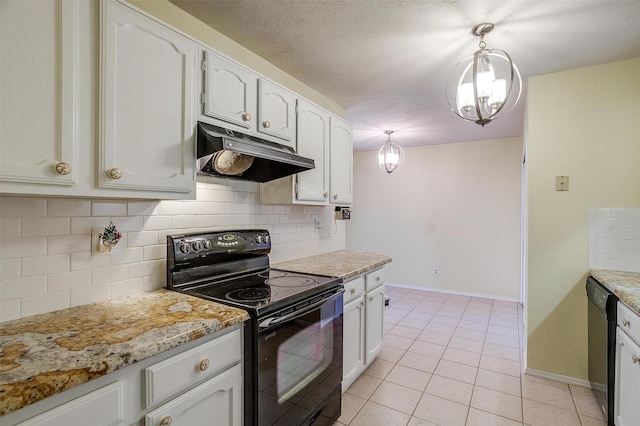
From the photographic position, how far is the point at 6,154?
942mm

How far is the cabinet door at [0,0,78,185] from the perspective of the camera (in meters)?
0.95

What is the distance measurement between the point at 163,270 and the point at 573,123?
296 cm

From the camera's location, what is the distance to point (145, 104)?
130cm

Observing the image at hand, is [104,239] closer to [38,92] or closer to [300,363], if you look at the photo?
[38,92]

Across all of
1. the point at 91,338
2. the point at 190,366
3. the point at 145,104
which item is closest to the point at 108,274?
the point at 91,338

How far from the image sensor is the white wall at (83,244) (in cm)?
118

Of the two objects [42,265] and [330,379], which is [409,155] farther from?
[42,265]

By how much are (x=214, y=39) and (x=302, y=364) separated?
191 centimetres

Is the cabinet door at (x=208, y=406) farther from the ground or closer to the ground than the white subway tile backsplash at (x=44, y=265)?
closer to the ground

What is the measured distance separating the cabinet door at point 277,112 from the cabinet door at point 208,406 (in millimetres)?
1319

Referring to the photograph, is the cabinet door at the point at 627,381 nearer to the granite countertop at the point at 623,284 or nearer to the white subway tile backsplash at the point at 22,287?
the granite countertop at the point at 623,284

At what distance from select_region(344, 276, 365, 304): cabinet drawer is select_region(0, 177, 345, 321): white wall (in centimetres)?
88

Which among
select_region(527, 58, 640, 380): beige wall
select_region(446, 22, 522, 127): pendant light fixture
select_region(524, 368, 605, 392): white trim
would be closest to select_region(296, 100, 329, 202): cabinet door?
select_region(446, 22, 522, 127): pendant light fixture

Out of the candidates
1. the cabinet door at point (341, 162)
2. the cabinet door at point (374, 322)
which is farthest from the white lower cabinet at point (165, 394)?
the cabinet door at point (341, 162)
